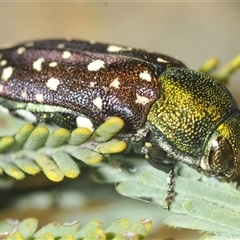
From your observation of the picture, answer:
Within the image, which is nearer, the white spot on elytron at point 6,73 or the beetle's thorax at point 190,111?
the beetle's thorax at point 190,111

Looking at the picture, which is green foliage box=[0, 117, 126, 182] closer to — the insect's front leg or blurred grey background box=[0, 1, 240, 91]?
the insect's front leg

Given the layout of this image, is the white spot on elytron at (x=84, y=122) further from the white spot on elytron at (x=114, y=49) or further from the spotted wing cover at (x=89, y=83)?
the white spot on elytron at (x=114, y=49)

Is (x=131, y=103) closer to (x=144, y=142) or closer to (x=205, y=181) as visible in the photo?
(x=144, y=142)

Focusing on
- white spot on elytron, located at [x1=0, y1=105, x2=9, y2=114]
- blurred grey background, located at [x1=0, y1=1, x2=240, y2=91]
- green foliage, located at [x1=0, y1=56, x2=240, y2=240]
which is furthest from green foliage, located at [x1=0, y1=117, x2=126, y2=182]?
blurred grey background, located at [x1=0, y1=1, x2=240, y2=91]

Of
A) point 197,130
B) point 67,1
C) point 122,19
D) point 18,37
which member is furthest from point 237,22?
point 197,130

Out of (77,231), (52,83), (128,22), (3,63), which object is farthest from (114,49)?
(128,22)

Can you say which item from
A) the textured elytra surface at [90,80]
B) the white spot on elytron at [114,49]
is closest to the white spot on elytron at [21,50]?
the textured elytra surface at [90,80]

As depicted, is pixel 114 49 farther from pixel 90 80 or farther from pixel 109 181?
pixel 109 181
